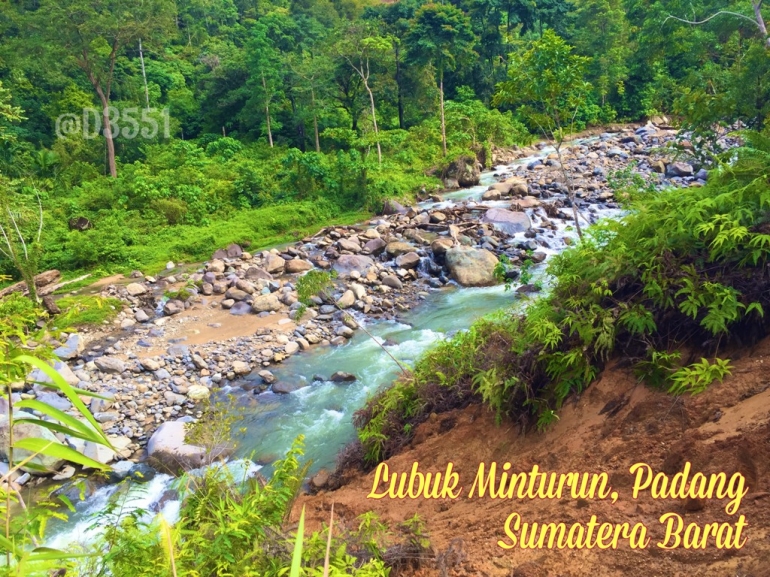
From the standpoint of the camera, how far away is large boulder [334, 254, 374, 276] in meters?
13.4

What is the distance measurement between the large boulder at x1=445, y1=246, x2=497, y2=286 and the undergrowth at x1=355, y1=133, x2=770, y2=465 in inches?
290

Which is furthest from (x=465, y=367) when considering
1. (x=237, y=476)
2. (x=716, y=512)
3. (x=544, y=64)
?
(x=544, y=64)

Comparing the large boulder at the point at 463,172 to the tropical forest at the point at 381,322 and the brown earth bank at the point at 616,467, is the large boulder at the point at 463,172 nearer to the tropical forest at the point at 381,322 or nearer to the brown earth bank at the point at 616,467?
the tropical forest at the point at 381,322

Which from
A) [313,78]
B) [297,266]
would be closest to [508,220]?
[297,266]

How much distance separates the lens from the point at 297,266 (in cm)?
1398

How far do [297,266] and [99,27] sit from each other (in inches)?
541

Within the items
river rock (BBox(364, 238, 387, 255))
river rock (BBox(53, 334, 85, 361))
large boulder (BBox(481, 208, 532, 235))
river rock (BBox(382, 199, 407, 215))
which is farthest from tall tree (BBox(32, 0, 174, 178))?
large boulder (BBox(481, 208, 532, 235))

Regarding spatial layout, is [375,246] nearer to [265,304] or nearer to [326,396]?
[265,304]

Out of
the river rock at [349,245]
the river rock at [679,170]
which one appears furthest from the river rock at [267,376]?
the river rock at [679,170]

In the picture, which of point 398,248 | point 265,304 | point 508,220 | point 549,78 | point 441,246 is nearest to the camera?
point 549,78

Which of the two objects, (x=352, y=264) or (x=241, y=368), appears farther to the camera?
(x=352, y=264)

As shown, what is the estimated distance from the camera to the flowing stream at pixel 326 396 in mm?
6363

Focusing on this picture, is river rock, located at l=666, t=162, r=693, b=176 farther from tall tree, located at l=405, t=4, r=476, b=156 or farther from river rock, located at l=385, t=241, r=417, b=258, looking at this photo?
river rock, located at l=385, t=241, r=417, b=258

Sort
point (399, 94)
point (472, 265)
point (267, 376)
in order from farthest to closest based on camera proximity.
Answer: point (399, 94)
point (472, 265)
point (267, 376)
